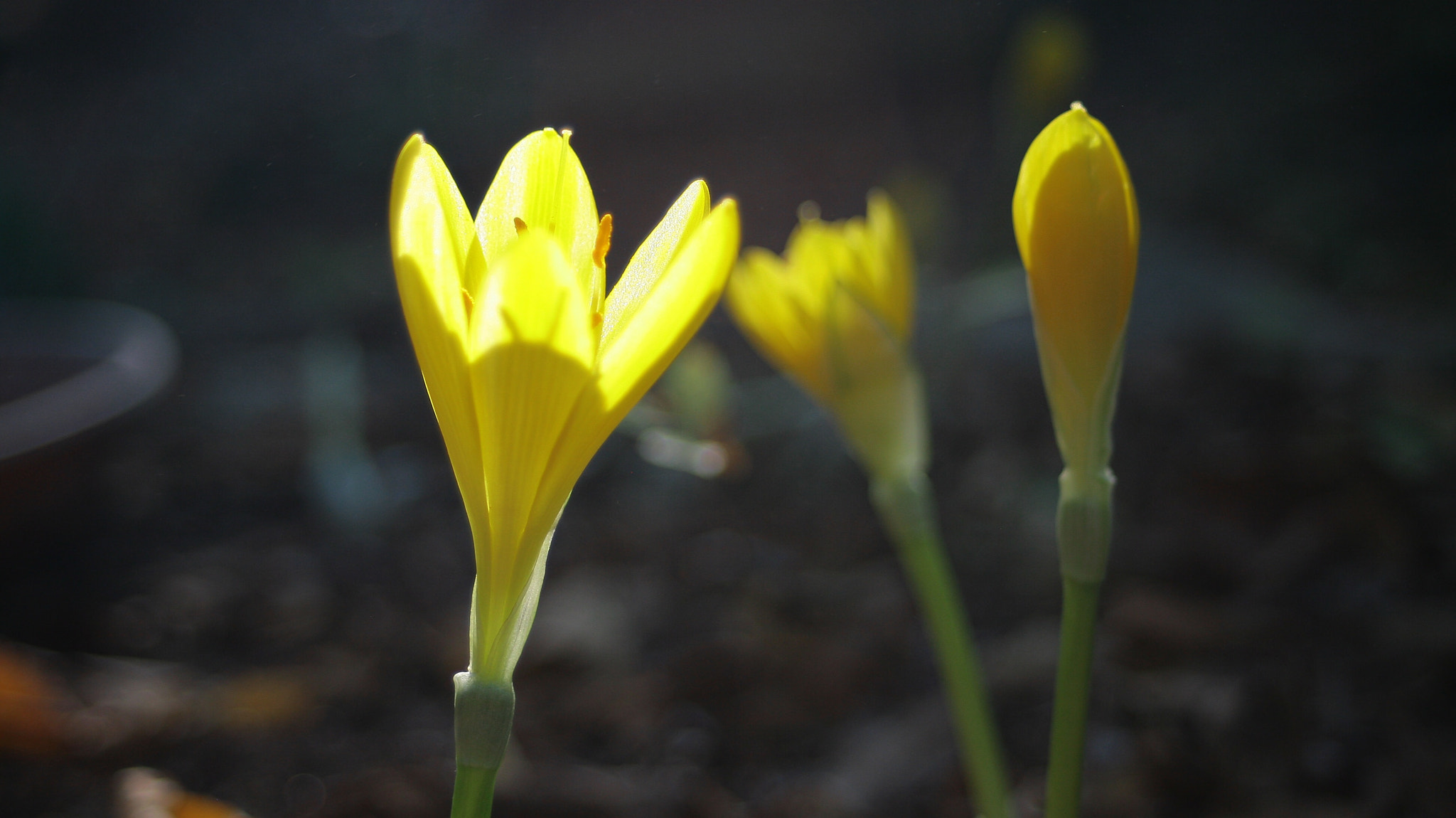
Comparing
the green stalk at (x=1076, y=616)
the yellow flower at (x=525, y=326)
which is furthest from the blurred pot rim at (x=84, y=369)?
the green stalk at (x=1076, y=616)

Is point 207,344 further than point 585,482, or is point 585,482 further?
point 207,344

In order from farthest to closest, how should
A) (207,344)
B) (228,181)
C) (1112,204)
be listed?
(228,181), (207,344), (1112,204)

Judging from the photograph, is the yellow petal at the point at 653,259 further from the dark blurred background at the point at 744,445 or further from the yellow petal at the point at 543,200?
the dark blurred background at the point at 744,445

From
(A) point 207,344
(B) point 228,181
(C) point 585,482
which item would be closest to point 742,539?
(C) point 585,482

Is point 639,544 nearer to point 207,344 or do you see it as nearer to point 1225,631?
point 1225,631

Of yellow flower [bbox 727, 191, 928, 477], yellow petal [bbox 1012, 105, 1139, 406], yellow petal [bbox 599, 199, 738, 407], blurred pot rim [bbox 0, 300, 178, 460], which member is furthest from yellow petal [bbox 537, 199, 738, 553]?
blurred pot rim [bbox 0, 300, 178, 460]

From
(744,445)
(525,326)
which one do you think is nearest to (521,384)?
(525,326)

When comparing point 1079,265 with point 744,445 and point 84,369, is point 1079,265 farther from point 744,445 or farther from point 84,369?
point 84,369

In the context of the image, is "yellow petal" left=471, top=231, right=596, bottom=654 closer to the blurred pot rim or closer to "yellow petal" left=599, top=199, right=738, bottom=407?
"yellow petal" left=599, top=199, right=738, bottom=407
